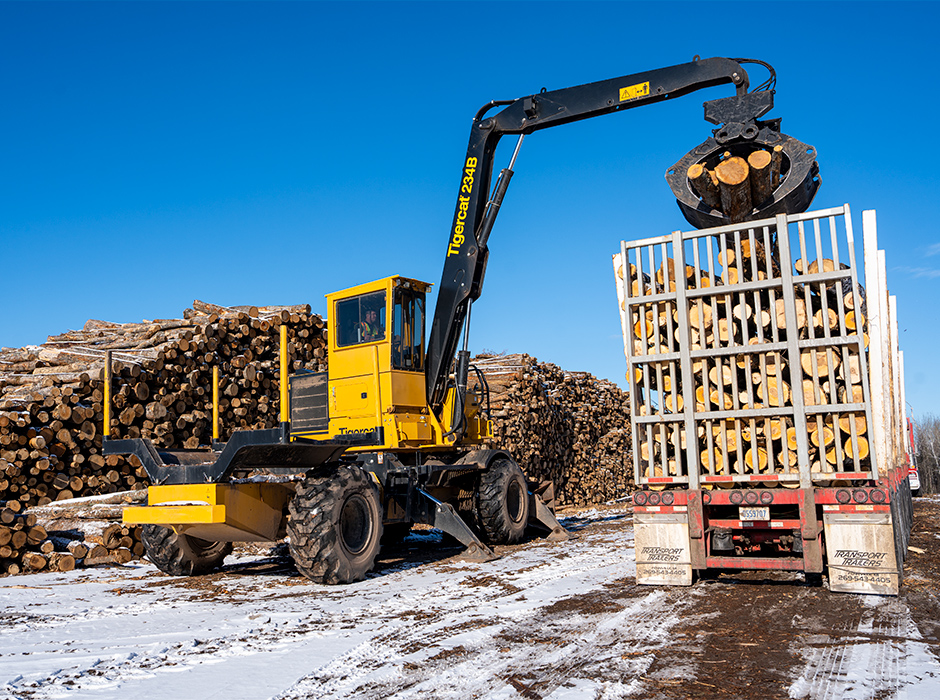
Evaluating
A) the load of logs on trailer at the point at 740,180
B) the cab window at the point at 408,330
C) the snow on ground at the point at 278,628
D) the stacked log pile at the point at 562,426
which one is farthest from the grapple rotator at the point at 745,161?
the stacked log pile at the point at 562,426

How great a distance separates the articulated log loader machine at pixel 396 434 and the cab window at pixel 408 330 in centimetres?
2

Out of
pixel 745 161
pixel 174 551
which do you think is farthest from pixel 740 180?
pixel 174 551

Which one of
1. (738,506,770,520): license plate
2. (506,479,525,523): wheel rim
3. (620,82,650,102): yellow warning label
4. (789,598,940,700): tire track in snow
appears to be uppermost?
(620,82,650,102): yellow warning label

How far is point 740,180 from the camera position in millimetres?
6973

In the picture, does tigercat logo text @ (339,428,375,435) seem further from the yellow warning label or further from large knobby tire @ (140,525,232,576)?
the yellow warning label

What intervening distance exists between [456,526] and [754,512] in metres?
4.09

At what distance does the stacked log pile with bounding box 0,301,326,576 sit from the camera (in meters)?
10.7

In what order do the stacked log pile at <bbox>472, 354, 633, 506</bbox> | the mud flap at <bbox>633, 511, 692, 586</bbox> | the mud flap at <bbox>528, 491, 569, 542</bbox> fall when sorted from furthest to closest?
the stacked log pile at <bbox>472, 354, 633, 506</bbox> < the mud flap at <bbox>528, 491, 569, 542</bbox> < the mud flap at <bbox>633, 511, 692, 586</bbox>

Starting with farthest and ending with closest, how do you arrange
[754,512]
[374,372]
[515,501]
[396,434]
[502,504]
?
[515,501] → [502,504] → [374,372] → [396,434] → [754,512]

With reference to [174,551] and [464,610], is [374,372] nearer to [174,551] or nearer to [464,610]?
[174,551]

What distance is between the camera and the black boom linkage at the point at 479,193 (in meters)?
10.4

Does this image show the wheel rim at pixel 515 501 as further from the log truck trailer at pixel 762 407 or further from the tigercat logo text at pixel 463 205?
the log truck trailer at pixel 762 407

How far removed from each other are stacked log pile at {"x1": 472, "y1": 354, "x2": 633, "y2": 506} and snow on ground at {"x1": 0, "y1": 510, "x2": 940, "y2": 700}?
9.12m

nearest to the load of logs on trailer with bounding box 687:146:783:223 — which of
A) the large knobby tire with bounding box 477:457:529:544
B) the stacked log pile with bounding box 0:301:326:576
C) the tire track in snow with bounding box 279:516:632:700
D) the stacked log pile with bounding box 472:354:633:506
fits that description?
the tire track in snow with bounding box 279:516:632:700
